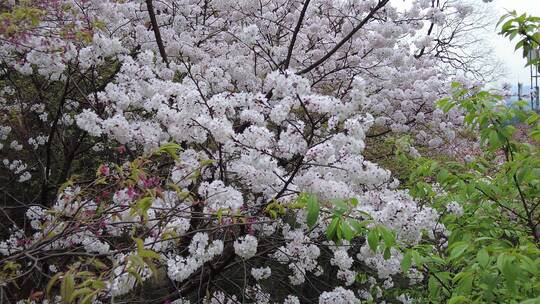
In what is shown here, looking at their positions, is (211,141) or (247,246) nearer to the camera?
(247,246)

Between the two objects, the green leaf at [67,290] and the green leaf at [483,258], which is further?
the green leaf at [483,258]

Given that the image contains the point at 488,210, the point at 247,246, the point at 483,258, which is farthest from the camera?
the point at 247,246

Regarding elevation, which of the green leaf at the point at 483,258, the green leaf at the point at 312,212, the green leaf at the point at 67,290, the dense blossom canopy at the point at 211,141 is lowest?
the green leaf at the point at 67,290

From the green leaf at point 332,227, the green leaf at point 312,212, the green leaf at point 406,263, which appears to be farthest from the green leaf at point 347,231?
the green leaf at point 406,263

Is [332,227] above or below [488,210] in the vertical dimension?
below

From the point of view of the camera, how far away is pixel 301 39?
6.62 metres

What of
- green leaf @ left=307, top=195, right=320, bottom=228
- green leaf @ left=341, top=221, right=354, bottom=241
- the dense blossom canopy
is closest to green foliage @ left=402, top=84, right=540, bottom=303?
the dense blossom canopy

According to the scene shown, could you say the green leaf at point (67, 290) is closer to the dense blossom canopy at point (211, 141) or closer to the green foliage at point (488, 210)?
the dense blossom canopy at point (211, 141)

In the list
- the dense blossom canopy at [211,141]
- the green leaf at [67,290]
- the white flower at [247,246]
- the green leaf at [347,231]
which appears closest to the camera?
the green leaf at [67,290]

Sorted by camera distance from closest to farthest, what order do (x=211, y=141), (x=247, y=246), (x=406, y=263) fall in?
(x=406, y=263) → (x=247, y=246) → (x=211, y=141)

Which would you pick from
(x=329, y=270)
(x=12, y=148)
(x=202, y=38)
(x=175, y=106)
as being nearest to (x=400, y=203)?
(x=175, y=106)

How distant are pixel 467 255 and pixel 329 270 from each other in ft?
10.9

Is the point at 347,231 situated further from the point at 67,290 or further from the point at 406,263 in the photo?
the point at 67,290

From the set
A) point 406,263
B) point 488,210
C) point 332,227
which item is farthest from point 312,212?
point 488,210
